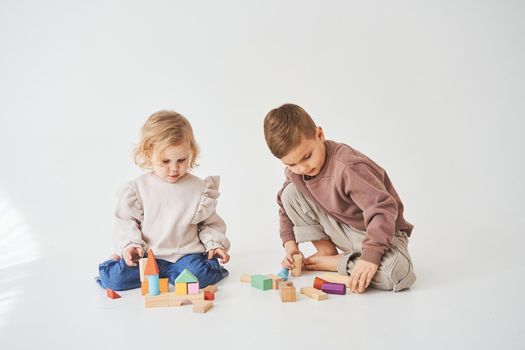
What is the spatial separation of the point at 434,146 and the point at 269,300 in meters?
2.01

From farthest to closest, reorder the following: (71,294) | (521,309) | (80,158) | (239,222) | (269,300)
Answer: (80,158)
(239,222)
(71,294)
(269,300)
(521,309)

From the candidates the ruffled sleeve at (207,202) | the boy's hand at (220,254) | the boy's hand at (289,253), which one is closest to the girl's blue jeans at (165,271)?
the boy's hand at (220,254)

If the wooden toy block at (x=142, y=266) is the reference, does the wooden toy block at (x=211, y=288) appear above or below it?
below

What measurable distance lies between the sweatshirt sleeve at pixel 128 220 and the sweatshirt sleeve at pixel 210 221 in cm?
22

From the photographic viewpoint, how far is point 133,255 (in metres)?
2.24

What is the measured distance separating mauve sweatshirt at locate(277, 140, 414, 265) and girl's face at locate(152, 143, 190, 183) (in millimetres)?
436

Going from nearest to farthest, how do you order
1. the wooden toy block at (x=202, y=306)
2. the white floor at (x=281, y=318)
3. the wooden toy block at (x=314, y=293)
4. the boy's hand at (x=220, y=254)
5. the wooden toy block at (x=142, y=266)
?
the white floor at (x=281, y=318)
the wooden toy block at (x=202, y=306)
the wooden toy block at (x=314, y=293)
the wooden toy block at (x=142, y=266)
the boy's hand at (x=220, y=254)

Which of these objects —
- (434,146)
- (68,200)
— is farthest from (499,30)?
(68,200)

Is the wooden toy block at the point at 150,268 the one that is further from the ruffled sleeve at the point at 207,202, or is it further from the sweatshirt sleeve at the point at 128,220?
the ruffled sleeve at the point at 207,202

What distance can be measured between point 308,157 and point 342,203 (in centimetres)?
25

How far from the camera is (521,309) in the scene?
184 cm

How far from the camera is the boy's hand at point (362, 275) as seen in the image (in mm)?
2037

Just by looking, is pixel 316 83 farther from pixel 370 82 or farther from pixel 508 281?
pixel 508 281

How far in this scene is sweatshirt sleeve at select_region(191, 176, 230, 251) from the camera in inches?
92.7
